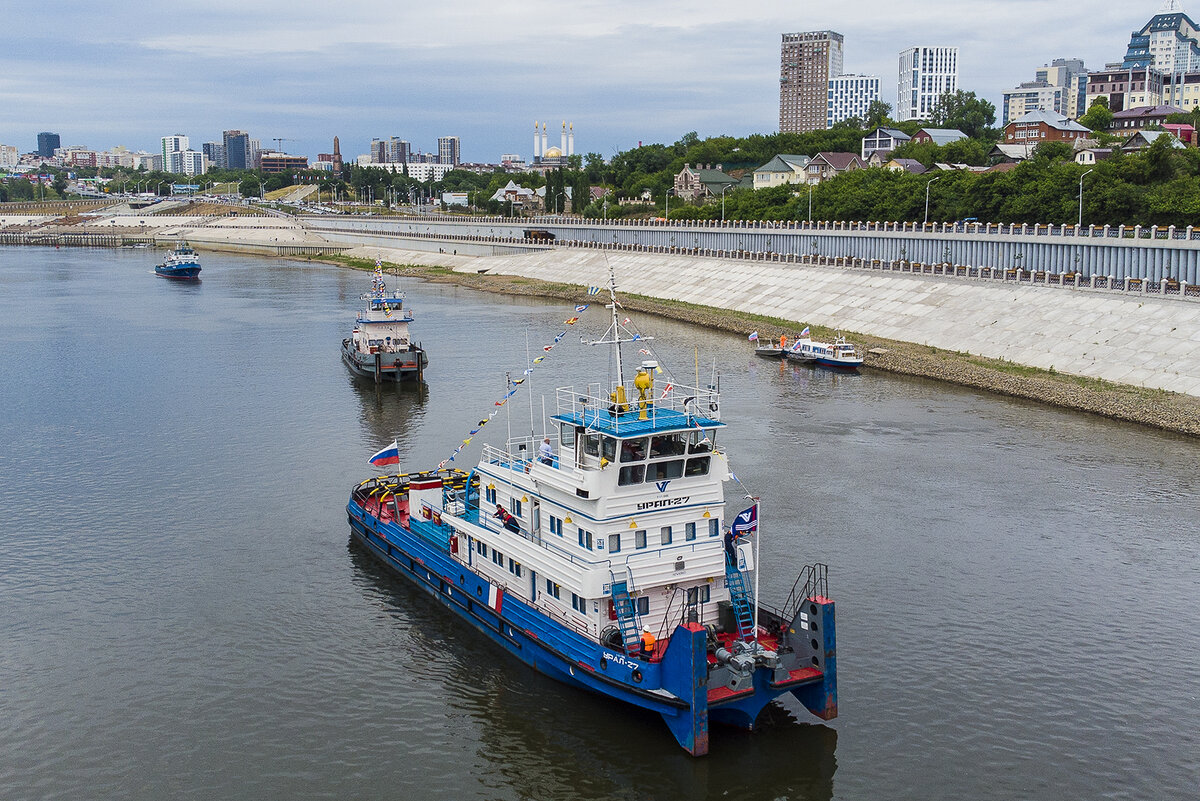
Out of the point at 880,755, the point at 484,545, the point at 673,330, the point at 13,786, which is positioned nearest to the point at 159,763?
the point at 13,786

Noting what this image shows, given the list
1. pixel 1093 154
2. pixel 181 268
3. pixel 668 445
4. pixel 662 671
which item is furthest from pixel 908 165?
pixel 662 671

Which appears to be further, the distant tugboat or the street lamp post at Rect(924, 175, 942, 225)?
the distant tugboat

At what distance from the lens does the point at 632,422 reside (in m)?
28.1

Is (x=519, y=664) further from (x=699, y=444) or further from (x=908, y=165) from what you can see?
(x=908, y=165)

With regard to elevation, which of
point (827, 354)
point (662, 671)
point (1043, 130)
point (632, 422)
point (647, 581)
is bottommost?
point (662, 671)

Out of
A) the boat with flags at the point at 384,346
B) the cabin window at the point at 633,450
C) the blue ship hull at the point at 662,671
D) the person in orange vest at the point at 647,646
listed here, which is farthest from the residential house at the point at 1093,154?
the person in orange vest at the point at 647,646

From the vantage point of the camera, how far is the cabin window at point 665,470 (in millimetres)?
28266

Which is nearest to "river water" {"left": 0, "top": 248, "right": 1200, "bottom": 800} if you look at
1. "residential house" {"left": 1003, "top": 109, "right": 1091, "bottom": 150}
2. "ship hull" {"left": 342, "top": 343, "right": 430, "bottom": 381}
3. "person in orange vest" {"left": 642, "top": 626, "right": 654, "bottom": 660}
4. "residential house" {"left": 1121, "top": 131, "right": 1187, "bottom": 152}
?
"person in orange vest" {"left": 642, "top": 626, "right": 654, "bottom": 660}

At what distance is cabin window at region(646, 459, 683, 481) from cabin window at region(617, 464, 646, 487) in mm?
200

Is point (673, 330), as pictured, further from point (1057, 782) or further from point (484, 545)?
point (1057, 782)

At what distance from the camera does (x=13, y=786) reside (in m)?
24.8

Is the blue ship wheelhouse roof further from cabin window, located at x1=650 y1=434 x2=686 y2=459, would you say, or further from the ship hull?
the ship hull

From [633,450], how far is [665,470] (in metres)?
1.05

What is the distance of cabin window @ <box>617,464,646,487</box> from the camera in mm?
27969
